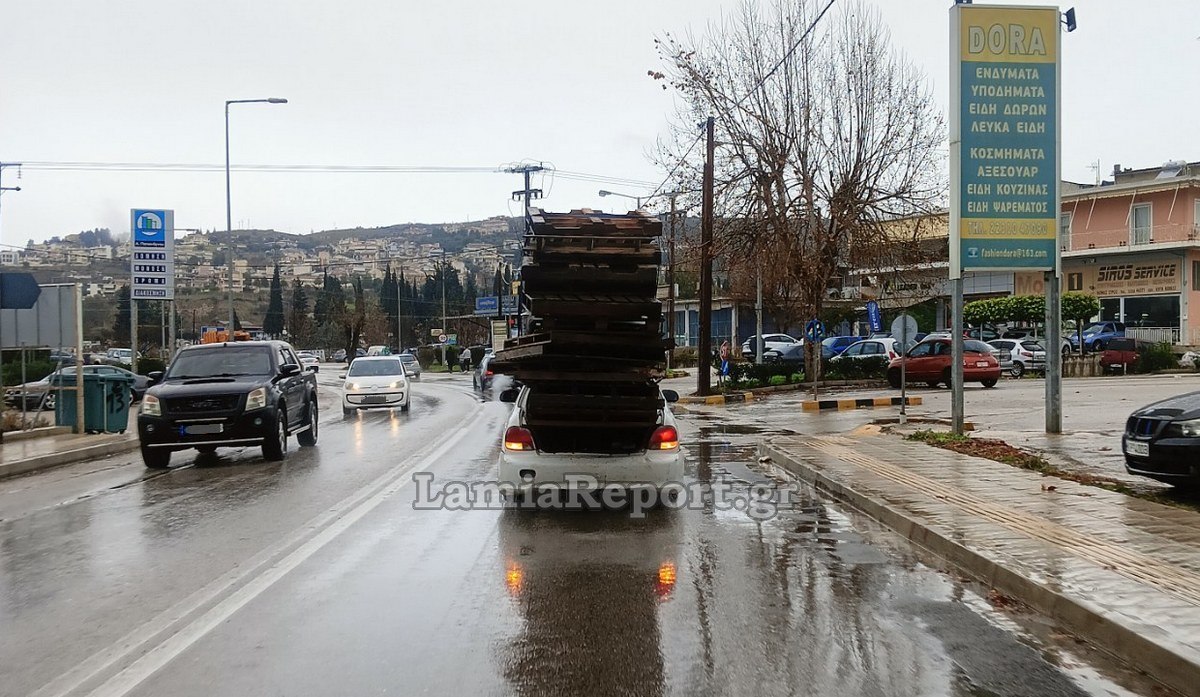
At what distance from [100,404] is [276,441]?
752 cm

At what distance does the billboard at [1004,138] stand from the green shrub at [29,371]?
107 feet

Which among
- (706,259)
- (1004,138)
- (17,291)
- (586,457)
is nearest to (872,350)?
(706,259)

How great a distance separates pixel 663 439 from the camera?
31.9ft

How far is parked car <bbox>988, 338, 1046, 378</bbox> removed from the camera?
37.0 metres

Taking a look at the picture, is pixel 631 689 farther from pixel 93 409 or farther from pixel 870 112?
pixel 870 112

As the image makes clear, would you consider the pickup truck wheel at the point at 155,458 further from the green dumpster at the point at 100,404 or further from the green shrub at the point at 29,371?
the green shrub at the point at 29,371

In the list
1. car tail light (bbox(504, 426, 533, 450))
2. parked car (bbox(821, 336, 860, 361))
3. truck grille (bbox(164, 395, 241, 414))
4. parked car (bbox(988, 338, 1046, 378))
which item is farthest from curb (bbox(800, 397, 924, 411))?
parked car (bbox(821, 336, 860, 361))

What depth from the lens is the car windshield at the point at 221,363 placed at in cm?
1528

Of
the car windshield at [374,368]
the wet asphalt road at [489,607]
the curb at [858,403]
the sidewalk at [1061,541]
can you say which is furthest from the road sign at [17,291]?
the curb at [858,403]

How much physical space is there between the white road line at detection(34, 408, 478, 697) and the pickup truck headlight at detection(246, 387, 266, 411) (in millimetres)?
4850

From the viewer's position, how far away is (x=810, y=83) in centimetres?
3175

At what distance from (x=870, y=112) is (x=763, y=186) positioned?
4104 millimetres

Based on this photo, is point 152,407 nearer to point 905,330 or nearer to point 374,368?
point 374,368

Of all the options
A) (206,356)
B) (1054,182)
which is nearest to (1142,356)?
(1054,182)
